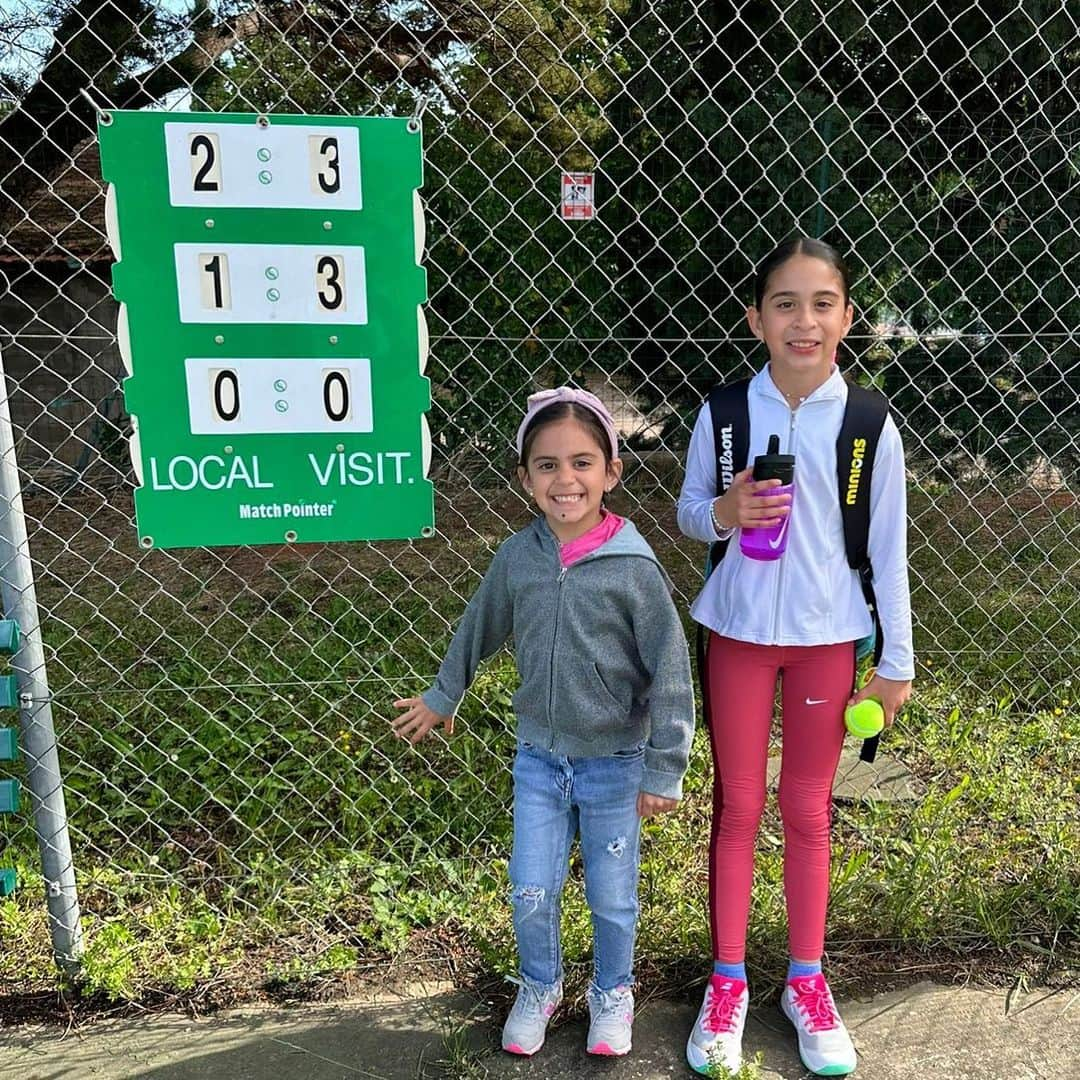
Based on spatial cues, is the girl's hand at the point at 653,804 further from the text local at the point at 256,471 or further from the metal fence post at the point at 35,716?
the metal fence post at the point at 35,716

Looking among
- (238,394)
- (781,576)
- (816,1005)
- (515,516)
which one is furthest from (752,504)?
(515,516)

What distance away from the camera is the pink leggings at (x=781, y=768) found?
1.97 metres

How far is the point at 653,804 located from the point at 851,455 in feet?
2.50

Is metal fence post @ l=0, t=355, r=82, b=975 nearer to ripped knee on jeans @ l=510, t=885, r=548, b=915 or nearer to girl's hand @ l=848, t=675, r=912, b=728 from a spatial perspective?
ripped knee on jeans @ l=510, t=885, r=548, b=915

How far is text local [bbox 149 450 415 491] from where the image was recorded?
1920mm

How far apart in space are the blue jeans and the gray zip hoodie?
5 cm

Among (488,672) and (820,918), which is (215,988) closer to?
(820,918)

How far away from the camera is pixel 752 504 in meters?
1.77

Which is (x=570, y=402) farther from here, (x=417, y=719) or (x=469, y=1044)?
(x=469, y=1044)

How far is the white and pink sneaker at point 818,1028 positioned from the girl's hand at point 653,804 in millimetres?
604

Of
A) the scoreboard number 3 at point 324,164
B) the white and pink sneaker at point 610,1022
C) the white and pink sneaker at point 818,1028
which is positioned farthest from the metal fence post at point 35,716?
the white and pink sneaker at point 818,1028

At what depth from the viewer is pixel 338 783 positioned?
3197 mm

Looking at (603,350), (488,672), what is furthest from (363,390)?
(603,350)

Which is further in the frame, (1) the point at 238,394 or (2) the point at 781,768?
(2) the point at 781,768
